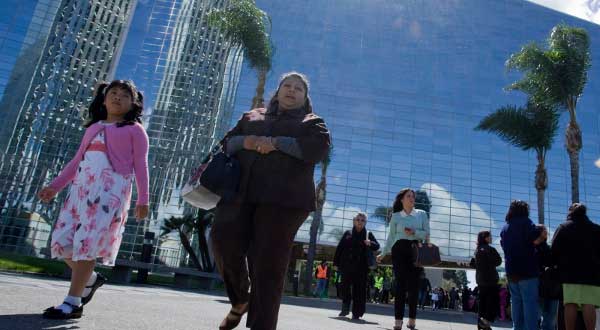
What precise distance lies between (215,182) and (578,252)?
3.86 metres

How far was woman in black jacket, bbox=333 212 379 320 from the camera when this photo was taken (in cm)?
660

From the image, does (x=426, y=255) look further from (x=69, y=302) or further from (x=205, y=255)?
(x=205, y=255)

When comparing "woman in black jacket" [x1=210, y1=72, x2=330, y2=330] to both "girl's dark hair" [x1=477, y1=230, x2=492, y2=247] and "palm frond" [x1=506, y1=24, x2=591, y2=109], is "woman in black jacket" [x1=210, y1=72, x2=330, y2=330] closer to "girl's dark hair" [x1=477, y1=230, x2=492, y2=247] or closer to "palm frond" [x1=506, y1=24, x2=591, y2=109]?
"girl's dark hair" [x1=477, y1=230, x2=492, y2=247]

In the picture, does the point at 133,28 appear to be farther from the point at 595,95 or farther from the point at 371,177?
the point at 595,95

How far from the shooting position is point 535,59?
17078mm

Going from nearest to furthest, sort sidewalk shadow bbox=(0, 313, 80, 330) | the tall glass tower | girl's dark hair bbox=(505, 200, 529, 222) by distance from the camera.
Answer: sidewalk shadow bbox=(0, 313, 80, 330) → girl's dark hair bbox=(505, 200, 529, 222) → the tall glass tower

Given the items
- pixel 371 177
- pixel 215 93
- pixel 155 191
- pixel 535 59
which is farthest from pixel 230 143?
pixel 371 177

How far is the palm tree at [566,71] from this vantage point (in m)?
16.5

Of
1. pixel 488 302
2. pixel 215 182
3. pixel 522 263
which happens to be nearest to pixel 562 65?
pixel 488 302

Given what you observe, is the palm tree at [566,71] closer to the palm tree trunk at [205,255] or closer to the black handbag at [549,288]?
the black handbag at [549,288]

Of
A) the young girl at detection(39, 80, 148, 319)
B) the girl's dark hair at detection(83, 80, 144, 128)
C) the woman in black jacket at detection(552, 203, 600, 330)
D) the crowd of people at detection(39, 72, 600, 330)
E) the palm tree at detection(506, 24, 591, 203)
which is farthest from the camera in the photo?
the palm tree at detection(506, 24, 591, 203)

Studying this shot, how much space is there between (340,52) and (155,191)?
64.8ft

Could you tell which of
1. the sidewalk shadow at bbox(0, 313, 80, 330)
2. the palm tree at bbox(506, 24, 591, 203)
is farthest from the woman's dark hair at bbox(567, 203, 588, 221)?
the palm tree at bbox(506, 24, 591, 203)

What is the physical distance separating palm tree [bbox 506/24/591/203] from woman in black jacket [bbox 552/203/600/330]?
13681 millimetres
